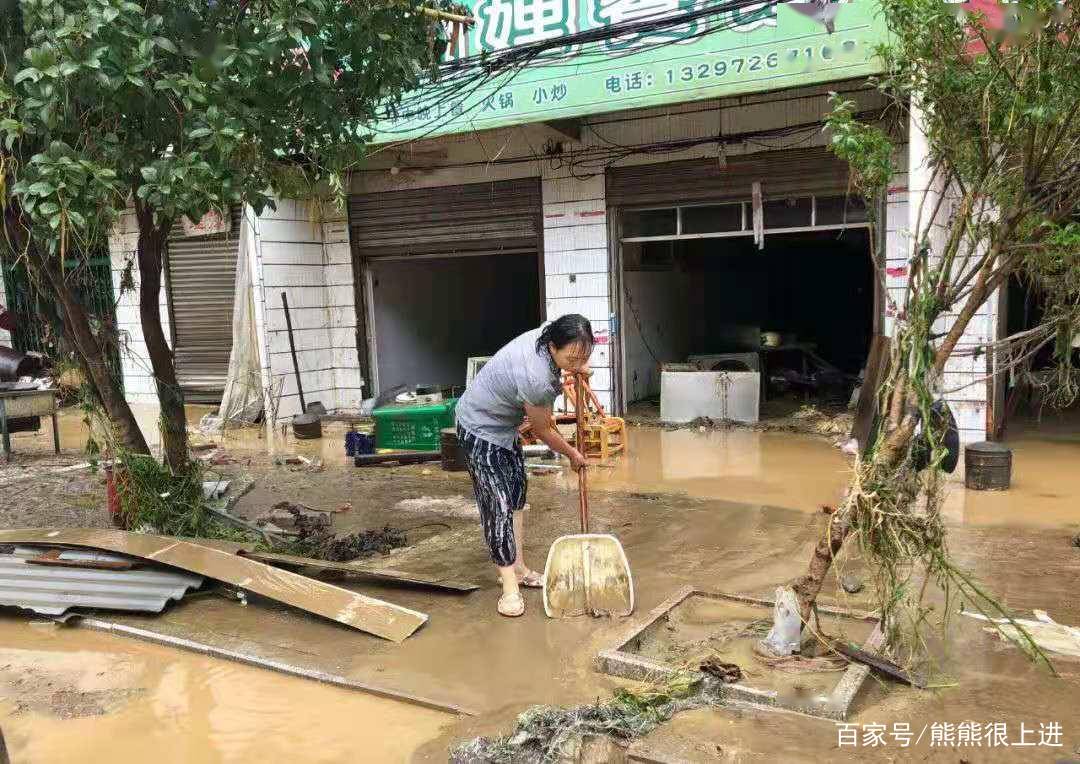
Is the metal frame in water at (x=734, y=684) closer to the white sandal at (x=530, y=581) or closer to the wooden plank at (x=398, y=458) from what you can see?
the white sandal at (x=530, y=581)

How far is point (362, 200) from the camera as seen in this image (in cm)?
1174

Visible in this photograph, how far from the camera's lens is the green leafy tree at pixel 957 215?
3234 millimetres

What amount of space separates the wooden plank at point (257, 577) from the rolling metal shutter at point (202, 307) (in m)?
7.36

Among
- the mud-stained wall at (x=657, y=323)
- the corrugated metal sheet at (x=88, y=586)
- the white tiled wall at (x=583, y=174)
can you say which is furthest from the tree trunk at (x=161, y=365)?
the mud-stained wall at (x=657, y=323)

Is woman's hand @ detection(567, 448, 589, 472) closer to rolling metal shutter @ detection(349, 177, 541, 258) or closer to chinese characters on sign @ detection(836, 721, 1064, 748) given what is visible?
chinese characters on sign @ detection(836, 721, 1064, 748)

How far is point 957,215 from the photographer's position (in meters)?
3.53

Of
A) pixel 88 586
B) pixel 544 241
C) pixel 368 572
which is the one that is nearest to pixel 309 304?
pixel 544 241

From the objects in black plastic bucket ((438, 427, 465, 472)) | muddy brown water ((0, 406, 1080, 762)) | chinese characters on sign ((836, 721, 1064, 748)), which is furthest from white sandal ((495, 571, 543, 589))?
black plastic bucket ((438, 427, 465, 472))

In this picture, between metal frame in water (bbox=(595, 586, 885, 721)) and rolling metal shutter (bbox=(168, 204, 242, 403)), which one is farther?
rolling metal shutter (bbox=(168, 204, 242, 403))

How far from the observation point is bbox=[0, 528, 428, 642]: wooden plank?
432 centimetres

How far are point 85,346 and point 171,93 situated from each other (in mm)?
2261

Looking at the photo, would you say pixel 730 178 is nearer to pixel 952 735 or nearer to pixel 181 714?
pixel 952 735

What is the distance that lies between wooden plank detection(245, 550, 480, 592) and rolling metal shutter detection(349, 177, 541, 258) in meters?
6.30

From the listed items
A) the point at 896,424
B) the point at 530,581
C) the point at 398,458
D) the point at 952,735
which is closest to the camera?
the point at 952,735
